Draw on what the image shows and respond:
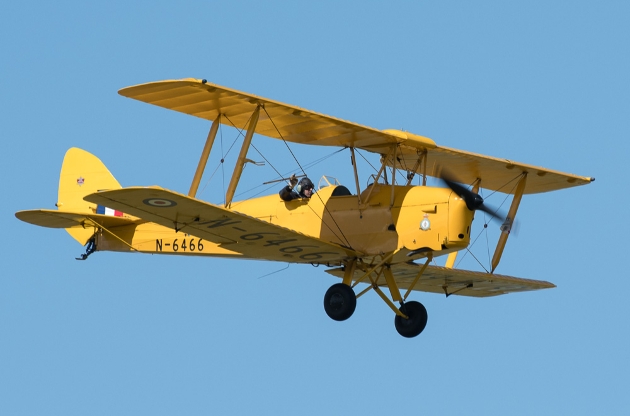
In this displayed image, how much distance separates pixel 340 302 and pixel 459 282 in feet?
13.2

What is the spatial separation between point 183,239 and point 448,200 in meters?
4.73

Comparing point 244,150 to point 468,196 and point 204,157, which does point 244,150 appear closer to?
point 204,157

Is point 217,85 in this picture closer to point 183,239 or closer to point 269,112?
point 269,112

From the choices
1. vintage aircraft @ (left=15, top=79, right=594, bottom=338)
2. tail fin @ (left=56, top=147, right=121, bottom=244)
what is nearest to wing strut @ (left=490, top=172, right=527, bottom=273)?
vintage aircraft @ (left=15, top=79, right=594, bottom=338)

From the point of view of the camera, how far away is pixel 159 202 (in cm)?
1659

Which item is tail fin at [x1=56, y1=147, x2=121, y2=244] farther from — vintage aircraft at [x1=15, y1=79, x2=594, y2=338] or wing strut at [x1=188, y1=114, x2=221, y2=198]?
wing strut at [x1=188, y1=114, x2=221, y2=198]

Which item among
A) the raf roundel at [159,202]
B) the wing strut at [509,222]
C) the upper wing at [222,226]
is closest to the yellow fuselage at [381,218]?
the upper wing at [222,226]

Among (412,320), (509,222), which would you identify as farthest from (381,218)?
(509,222)

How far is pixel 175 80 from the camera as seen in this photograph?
17297 millimetres

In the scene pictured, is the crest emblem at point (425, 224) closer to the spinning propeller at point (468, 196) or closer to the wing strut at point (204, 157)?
the spinning propeller at point (468, 196)

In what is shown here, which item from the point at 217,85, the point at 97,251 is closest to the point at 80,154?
the point at 97,251

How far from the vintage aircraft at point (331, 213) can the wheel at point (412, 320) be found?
0.02 metres

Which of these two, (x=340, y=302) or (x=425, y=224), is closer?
(x=425, y=224)

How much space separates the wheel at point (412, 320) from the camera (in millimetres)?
19609
